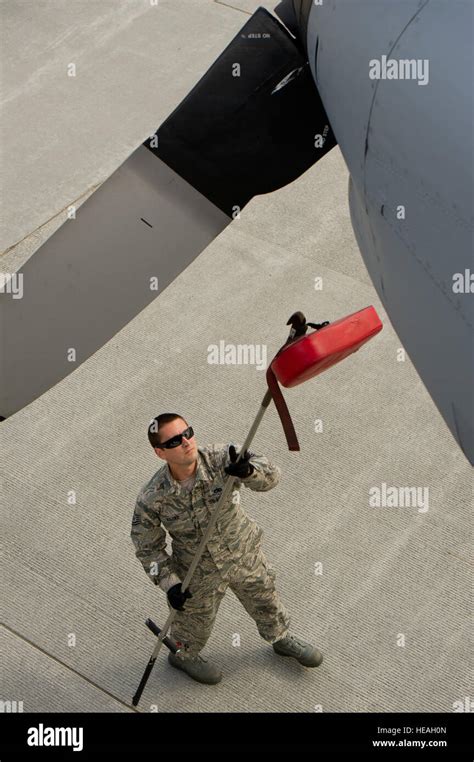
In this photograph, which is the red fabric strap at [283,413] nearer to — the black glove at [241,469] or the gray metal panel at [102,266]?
the black glove at [241,469]

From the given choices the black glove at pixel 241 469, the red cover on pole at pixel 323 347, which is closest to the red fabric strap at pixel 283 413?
the red cover on pole at pixel 323 347

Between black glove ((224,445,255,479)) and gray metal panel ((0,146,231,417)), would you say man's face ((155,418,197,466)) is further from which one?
gray metal panel ((0,146,231,417))

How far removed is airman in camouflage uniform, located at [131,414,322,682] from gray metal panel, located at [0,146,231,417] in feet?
2.37

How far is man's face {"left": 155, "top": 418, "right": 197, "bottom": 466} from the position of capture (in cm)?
403

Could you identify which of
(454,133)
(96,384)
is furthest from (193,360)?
(454,133)

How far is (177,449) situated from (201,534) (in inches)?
17.9

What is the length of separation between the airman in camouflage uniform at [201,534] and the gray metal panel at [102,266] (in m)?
0.72

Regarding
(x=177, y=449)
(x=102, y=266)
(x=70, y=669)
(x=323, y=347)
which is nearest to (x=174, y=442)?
(x=177, y=449)

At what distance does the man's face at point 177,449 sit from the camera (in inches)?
159

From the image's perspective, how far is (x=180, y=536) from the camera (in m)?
4.35

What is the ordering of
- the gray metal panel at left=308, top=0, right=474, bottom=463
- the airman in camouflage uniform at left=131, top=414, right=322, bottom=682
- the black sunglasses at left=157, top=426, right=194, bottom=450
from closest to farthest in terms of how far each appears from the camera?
the gray metal panel at left=308, top=0, right=474, bottom=463
the black sunglasses at left=157, top=426, right=194, bottom=450
the airman in camouflage uniform at left=131, top=414, right=322, bottom=682

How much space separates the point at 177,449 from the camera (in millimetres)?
4043

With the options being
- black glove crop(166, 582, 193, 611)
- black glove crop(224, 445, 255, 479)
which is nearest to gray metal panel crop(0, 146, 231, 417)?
black glove crop(224, 445, 255, 479)

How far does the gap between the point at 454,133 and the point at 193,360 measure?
3597mm
